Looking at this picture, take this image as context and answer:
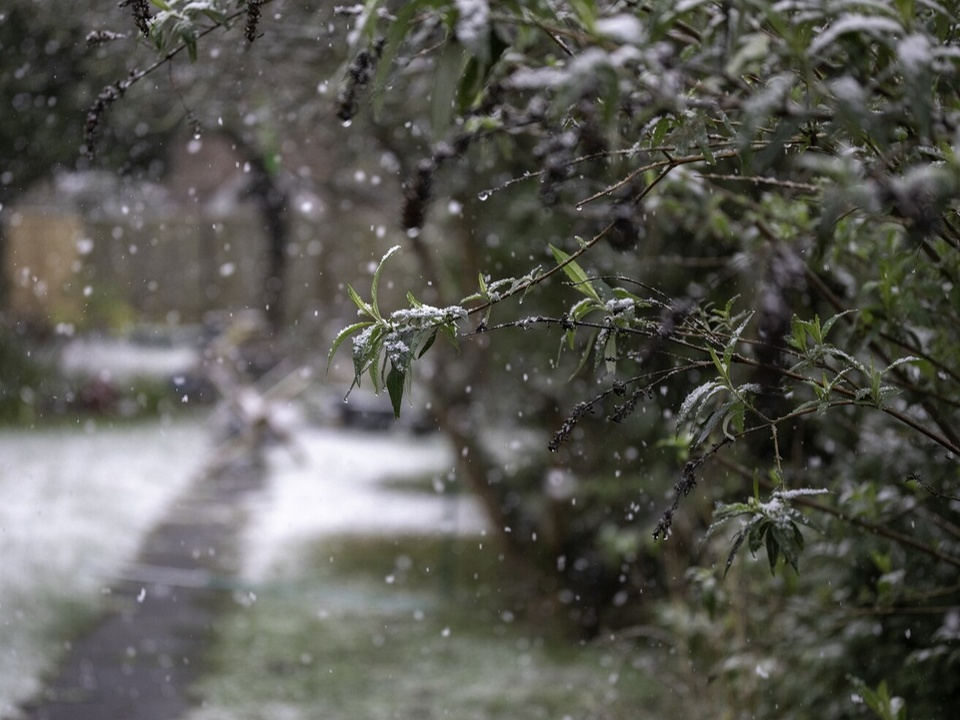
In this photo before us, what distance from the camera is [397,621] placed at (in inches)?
190

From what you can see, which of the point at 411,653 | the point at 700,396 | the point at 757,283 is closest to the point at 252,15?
the point at 700,396

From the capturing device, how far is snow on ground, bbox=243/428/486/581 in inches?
227

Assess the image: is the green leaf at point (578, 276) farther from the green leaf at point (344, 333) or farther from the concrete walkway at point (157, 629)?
the concrete walkway at point (157, 629)

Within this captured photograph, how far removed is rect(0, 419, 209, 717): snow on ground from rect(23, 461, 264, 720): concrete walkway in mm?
109

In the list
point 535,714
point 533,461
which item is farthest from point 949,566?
point 533,461

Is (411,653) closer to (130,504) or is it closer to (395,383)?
(130,504)

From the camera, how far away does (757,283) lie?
2430 mm

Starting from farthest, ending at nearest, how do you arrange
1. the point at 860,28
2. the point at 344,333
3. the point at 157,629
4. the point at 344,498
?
the point at 344,498, the point at 157,629, the point at 344,333, the point at 860,28

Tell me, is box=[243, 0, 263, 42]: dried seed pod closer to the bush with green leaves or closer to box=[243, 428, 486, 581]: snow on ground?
the bush with green leaves

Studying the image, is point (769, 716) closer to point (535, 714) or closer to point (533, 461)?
point (535, 714)

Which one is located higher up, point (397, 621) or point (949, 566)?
point (949, 566)

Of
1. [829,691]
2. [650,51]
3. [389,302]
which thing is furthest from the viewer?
[389,302]

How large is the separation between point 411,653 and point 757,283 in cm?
261

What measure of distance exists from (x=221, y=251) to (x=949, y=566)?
10.3m
